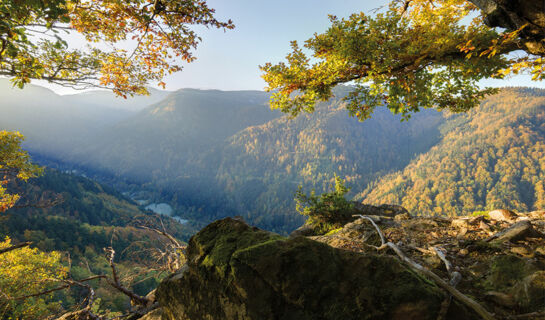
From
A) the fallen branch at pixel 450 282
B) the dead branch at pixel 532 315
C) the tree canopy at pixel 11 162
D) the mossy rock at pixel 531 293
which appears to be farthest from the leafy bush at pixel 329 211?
the tree canopy at pixel 11 162

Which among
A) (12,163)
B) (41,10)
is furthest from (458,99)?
(12,163)

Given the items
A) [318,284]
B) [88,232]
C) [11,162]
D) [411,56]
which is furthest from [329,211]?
[88,232]

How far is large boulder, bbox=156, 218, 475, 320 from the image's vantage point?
2332mm

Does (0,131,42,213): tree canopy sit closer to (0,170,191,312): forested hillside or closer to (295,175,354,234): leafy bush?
(0,170,191,312): forested hillside

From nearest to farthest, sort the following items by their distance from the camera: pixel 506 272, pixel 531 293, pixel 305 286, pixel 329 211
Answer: pixel 305 286, pixel 531 293, pixel 506 272, pixel 329 211

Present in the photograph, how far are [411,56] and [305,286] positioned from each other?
7441 mm

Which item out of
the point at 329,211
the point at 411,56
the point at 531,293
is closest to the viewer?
the point at 531,293

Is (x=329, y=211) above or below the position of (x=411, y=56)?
below

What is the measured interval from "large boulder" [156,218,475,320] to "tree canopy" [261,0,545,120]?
574 centimetres

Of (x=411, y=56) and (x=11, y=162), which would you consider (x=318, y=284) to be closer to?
(x=411, y=56)

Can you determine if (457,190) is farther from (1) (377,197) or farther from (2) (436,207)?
(1) (377,197)

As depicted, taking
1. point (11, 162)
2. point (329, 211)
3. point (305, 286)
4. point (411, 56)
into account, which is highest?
point (411, 56)

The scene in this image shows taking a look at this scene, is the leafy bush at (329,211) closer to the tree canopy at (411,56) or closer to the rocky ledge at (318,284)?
the tree canopy at (411,56)

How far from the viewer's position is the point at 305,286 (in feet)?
8.45
